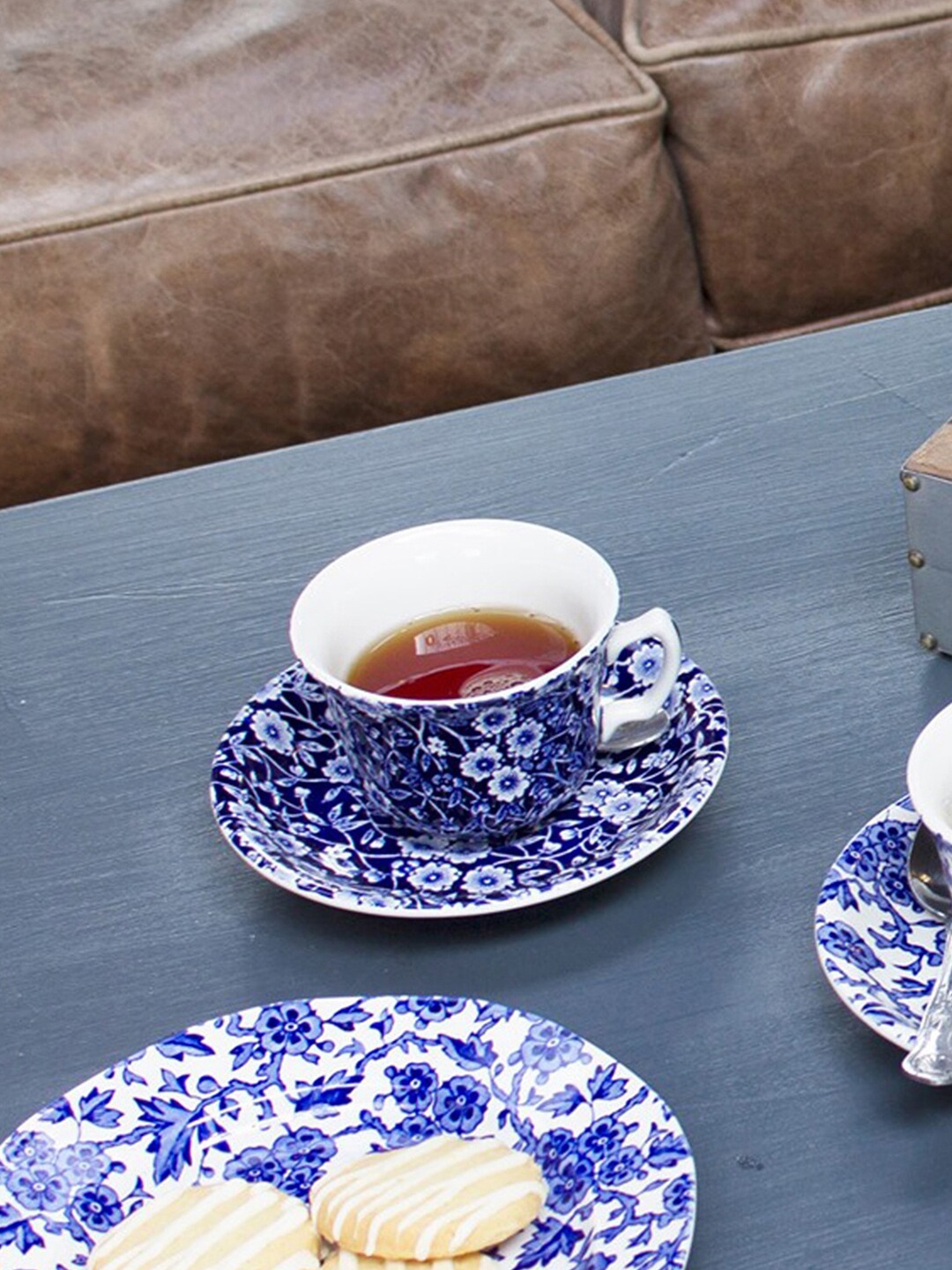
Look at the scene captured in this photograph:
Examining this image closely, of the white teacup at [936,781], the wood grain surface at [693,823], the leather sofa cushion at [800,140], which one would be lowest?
the leather sofa cushion at [800,140]

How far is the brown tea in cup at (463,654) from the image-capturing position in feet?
2.11

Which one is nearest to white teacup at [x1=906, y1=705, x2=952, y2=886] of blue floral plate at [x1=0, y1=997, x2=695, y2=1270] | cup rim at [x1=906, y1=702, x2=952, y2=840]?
cup rim at [x1=906, y1=702, x2=952, y2=840]

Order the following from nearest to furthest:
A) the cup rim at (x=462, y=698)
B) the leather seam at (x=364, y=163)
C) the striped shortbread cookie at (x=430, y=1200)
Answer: the striped shortbread cookie at (x=430, y=1200), the cup rim at (x=462, y=698), the leather seam at (x=364, y=163)

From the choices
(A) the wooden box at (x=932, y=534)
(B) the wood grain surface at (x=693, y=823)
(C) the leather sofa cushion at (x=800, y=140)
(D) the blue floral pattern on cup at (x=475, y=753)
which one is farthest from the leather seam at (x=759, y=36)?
(D) the blue floral pattern on cup at (x=475, y=753)

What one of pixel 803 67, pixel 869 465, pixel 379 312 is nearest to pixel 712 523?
pixel 869 465

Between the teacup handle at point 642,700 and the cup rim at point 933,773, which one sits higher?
the cup rim at point 933,773

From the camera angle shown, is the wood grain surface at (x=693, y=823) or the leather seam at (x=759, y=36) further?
the leather seam at (x=759, y=36)

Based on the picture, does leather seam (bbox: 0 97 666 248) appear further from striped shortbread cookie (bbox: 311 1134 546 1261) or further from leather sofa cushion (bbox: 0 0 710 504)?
striped shortbread cookie (bbox: 311 1134 546 1261)

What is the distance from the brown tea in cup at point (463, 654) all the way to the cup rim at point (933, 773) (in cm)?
16

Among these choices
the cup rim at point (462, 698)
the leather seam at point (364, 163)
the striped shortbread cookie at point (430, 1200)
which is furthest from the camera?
the leather seam at point (364, 163)

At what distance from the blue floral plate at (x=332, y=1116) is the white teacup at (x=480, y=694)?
0.31 ft

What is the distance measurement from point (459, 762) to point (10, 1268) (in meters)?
0.21

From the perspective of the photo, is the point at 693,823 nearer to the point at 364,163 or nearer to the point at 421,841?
the point at 421,841

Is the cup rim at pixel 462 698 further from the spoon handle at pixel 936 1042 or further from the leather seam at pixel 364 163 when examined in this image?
the leather seam at pixel 364 163
